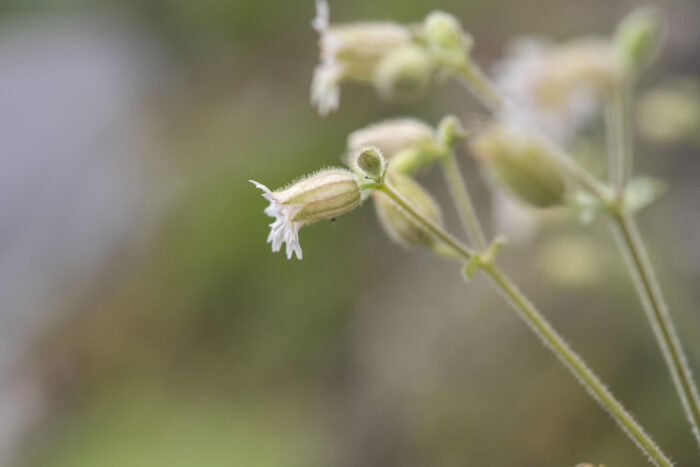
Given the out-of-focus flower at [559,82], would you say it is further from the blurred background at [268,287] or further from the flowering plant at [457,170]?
the blurred background at [268,287]

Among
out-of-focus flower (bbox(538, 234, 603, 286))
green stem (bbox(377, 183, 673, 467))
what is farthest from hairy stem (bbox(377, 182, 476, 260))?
out-of-focus flower (bbox(538, 234, 603, 286))

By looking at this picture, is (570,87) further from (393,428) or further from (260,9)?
(260,9)

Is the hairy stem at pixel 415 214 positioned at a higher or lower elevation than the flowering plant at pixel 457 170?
lower

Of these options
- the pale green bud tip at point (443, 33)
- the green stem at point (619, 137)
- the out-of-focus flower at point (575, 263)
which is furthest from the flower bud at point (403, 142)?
the out-of-focus flower at point (575, 263)

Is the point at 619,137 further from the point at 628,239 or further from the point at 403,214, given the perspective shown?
the point at 403,214

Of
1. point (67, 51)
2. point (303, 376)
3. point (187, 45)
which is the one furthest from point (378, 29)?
point (67, 51)

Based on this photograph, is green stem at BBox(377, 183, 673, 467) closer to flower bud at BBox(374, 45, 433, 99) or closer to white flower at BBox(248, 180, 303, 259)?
white flower at BBox(248, 180, 303, 259)
